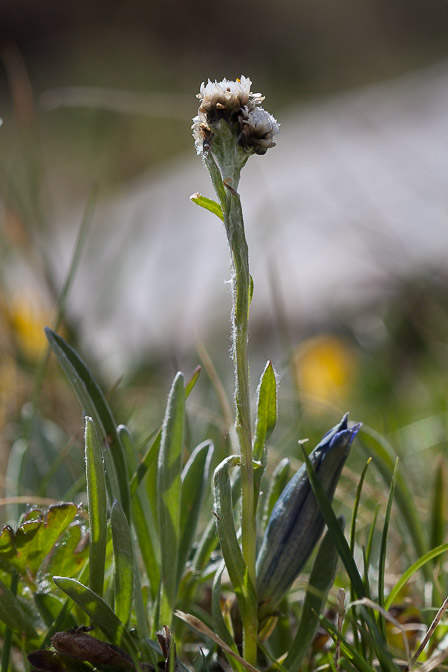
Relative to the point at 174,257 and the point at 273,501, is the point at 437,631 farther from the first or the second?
the point at 174,257

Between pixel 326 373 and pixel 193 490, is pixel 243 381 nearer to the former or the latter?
pixel 193 490

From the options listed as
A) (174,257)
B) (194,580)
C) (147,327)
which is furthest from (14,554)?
(174,257)

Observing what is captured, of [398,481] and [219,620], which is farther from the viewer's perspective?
[398,481]

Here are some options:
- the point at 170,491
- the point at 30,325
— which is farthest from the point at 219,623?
the point at 30,325

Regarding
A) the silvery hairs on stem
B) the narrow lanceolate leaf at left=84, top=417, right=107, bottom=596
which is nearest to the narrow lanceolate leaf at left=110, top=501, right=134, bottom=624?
the narrow lanceolate leaf at left=84, top=417, right=107, bottom=596

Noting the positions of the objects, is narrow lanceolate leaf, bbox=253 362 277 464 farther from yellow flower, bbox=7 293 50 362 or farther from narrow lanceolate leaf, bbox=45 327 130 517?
yellow flower, bbox=7 293 50 362
